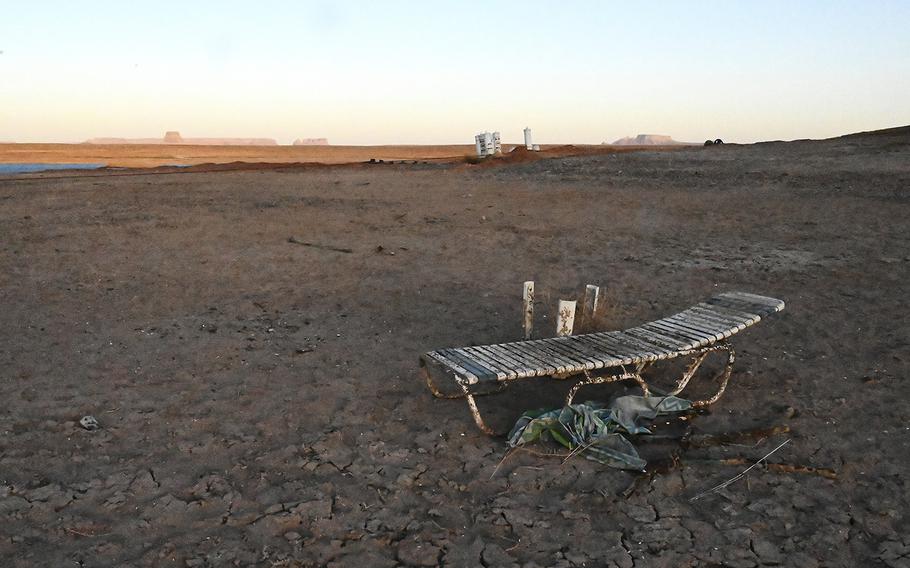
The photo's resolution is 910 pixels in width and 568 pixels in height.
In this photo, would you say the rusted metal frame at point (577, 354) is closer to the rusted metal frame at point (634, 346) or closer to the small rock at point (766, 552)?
the rusted metal frame at point (634, 346)

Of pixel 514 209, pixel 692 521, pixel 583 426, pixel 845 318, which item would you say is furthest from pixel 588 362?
pixel 514 209

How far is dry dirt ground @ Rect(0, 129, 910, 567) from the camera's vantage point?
3012 millimetres

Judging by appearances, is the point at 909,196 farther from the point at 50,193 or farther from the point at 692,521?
the point at 50,193

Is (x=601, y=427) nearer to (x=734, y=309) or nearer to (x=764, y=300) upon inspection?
(x=734, y=309)

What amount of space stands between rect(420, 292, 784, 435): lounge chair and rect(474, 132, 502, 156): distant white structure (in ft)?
69.9

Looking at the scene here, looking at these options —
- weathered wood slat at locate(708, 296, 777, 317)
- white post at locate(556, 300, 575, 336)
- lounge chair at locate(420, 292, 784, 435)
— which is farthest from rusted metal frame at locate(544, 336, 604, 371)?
weathered wood slat at locate(708, 296, 777, 317)

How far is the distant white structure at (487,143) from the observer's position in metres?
25.6

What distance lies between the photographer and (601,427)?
3770 mm

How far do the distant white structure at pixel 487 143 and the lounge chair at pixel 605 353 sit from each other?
21.3 m

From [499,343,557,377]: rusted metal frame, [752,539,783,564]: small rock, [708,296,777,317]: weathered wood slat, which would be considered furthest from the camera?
[708,296,777,317]: weathered wood slat

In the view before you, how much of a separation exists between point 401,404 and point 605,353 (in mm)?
1311

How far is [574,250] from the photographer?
29.1 feet

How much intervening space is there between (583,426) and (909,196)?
11.1 meters

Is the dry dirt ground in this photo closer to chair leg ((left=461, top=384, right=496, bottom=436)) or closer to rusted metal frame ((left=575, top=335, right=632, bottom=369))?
chair leg ((left=461, top=384, right=496, bottom=436))
